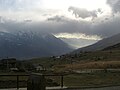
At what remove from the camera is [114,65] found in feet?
334

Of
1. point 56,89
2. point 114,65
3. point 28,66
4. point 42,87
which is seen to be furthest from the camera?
point 114,65

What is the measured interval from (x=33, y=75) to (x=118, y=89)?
11.7 m

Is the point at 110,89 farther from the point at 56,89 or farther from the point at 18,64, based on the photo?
the point at 18,64

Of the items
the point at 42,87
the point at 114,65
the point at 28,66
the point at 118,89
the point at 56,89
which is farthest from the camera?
the point at 114,65

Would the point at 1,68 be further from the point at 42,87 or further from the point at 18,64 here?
the point at 42,87

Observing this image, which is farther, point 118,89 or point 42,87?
point 118,89

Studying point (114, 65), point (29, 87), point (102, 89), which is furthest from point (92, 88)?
point (114, 65)

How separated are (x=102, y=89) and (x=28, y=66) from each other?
62.2m

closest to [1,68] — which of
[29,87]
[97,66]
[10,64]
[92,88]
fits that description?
[10,64]

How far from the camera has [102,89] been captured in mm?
31156

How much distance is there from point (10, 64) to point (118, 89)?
61.5 m

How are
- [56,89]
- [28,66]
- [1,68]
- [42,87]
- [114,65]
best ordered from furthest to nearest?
[114,65]
[28,66]
[1,68]
[56,89]
[42,87]

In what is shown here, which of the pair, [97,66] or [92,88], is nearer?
[92,88]

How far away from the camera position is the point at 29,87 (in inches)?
922
